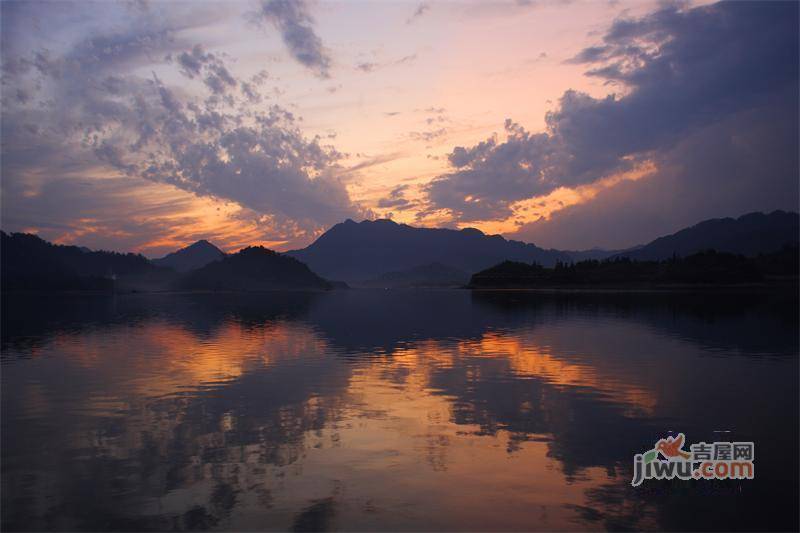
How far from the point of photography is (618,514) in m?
13.6

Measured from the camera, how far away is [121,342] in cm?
5050

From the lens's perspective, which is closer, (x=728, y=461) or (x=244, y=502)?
(x=244, y=502)

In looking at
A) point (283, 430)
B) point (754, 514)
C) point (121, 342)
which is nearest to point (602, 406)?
point (754, 514)

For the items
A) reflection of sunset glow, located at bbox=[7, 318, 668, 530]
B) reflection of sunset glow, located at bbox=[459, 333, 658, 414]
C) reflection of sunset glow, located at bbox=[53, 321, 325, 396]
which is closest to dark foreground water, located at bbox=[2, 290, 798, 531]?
reflection of sunset glow, located at bbox=[7, 318, 668, 530]

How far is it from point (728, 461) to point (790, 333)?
4510 cm

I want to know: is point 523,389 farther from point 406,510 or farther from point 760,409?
point 406,510

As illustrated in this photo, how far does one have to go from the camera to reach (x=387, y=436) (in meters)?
19.9

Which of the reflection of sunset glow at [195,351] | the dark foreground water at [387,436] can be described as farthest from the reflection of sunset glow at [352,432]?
the reflection of sunset glow at [195,351]

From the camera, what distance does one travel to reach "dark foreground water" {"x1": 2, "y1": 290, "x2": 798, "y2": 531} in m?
13.8

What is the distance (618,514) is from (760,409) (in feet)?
46.5

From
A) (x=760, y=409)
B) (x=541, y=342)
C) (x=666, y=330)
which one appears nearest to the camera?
(x=760, y=409)

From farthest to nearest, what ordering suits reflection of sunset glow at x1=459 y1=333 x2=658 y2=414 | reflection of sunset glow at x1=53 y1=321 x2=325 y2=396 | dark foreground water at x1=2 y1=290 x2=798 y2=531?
1. reflection of sunset glow at x1=53 y1=321 x2=325 y2=396
2. reflection of sunset glow at x1=459 y1=333 x2=658 y2=414
3. dark foreground water at x1=2 y1=290 x2=798 y2=531

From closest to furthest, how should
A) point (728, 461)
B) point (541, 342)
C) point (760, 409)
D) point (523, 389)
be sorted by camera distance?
point (728, 461)
point (760, 409)
point (523, 389)
point (541, 342)

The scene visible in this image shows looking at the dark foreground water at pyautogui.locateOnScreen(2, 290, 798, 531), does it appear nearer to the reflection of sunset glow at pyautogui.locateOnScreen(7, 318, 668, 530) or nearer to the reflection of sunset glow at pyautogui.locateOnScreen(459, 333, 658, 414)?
the reflection of sunset glow at pyautogui.locateOnScreen(7, 318, 668, 530)
